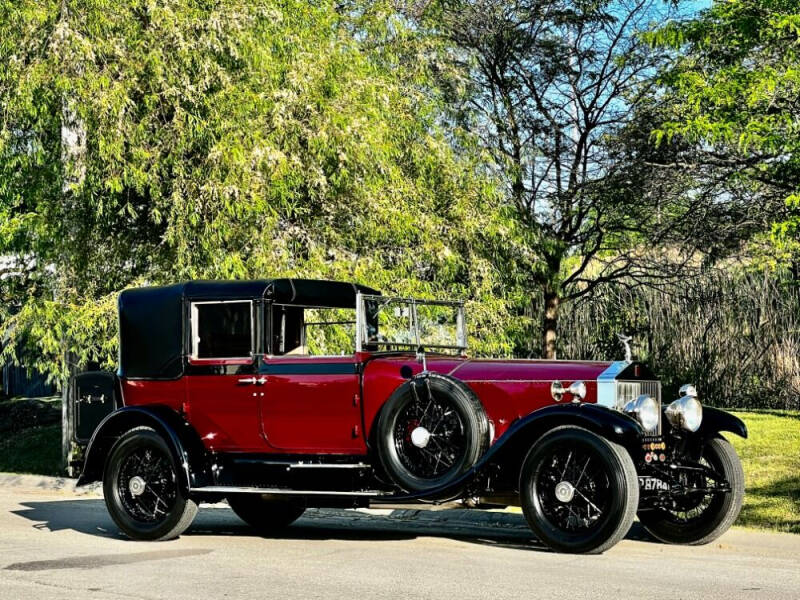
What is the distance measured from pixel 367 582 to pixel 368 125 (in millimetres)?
9359

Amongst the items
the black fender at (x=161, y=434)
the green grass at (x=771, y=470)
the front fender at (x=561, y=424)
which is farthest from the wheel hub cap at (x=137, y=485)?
the green grass at (x=771, y=470)

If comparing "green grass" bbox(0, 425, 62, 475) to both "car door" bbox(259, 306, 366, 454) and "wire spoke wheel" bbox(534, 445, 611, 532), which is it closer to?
"car door" bbox(259, 306, 366, 454)

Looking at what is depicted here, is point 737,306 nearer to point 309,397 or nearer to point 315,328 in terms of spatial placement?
point 315,328

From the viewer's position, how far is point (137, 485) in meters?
10.5

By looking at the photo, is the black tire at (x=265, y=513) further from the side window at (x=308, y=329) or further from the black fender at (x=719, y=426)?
the black fender at (x=719, y=426)

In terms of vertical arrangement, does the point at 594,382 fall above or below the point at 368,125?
below

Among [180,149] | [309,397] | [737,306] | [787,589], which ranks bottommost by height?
Result: [787,589]

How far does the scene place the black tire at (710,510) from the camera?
9820 millimetres

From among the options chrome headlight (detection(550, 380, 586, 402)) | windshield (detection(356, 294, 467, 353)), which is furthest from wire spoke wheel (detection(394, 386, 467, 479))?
windshield (detection(356, 294, 467, 353))

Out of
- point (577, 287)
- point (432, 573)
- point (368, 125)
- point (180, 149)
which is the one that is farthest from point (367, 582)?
point (577, 287)

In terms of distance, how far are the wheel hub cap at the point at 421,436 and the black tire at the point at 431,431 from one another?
11mm

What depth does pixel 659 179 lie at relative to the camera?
20.6 m

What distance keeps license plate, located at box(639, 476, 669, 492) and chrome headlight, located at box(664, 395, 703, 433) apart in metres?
0.71

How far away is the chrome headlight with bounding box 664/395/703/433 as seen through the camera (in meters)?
9.65
